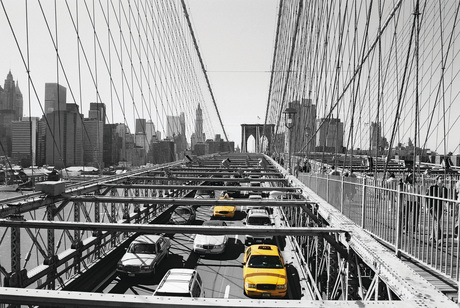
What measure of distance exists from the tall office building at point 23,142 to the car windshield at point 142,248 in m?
6.70

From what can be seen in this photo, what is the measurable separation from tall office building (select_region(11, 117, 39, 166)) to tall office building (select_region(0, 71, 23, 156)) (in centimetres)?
15

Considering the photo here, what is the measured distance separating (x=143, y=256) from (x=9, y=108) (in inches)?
317

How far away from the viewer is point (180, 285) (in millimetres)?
11180

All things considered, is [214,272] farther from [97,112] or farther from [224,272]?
[97,112]

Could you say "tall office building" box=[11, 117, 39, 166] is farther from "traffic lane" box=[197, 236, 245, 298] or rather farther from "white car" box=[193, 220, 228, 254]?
"white car" box=[193, 220, 228, 254]

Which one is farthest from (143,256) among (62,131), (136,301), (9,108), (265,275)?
(136,301)

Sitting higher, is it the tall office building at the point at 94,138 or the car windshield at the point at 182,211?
the tall office building at the point at 94,138

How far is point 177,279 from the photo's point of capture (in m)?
11.6

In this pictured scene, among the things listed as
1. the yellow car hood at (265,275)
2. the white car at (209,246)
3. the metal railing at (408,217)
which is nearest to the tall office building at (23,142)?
the metal railing at (408,217)

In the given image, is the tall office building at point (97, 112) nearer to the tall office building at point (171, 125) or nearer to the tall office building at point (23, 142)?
the tall office building at point (23, 142)

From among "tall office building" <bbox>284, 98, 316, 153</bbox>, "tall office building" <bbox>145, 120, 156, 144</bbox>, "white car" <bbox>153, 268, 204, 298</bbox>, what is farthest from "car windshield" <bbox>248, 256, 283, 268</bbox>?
"tall office building" <bbox>145, 120, 156, 144</bbox>

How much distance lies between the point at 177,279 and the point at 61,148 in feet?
16.6

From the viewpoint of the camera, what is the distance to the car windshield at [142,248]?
15828 millimetres

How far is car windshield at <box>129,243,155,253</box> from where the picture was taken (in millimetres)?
15828
